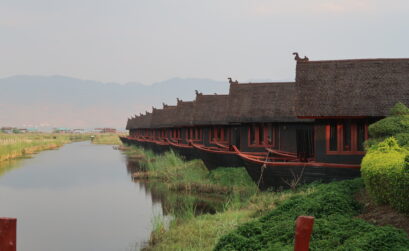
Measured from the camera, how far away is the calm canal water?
14070 mm

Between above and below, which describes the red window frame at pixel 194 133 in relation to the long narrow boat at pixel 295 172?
above

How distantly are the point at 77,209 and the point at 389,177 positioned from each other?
1479 centimetres

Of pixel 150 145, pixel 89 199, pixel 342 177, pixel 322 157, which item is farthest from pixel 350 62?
pixel 150 145

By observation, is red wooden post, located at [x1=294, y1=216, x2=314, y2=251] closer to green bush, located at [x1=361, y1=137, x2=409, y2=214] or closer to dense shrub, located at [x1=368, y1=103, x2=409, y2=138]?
green bush, located at [x1=361, y1=137, x2=409, y2=214]

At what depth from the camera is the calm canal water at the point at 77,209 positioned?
46.2ft

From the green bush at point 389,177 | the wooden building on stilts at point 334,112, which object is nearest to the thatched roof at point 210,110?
the wooden building on stilts at point 334,112

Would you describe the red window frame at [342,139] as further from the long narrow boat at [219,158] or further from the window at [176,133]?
the window at [176,133]

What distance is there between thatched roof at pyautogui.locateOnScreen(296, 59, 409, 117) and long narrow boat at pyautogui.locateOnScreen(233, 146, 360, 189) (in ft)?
6.42

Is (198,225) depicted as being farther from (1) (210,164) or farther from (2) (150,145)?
(2) (150,145)

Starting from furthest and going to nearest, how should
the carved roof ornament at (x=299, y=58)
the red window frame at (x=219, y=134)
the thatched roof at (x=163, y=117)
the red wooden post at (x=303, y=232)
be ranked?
1. the thatched roof at (x=163, y=117)
2. the red window frame at (x=219, y=134)
3. the carved roof ornament at (x=299, y=58)
4. the red wooden post at (x=303, y=232)

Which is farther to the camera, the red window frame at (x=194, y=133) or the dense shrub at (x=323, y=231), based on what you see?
the red window frame at (x=194, y=133)

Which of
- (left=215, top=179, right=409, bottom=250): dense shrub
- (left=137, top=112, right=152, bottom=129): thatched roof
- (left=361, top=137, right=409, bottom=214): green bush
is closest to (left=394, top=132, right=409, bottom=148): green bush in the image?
(left=361, top=137, right=409, bottom=214): green bush

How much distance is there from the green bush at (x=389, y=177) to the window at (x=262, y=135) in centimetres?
1325

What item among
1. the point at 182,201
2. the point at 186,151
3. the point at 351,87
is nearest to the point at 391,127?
the point at 351,87
